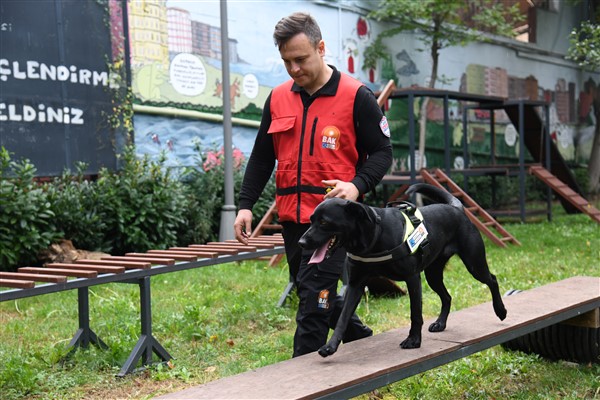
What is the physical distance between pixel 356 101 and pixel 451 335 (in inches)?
51.7

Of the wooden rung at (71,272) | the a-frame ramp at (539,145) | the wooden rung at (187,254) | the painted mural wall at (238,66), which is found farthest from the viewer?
the a-frame ramp at (539,145)

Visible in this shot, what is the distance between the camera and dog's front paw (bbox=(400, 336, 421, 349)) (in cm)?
365

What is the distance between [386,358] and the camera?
11.3 ft

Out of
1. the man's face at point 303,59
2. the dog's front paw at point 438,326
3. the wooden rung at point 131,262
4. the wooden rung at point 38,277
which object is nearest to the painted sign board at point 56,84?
the wooden rung at point 131,262

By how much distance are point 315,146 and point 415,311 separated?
947 millimetres

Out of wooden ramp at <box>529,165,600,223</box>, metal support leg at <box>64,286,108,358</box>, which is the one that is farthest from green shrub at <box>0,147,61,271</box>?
wooden ramp at <box>529,165,600,223</box>

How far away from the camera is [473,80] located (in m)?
19.5

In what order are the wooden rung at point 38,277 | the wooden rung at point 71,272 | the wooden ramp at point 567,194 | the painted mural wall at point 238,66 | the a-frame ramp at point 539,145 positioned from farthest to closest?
the a-frame ramp at point 539,145, the wooden ramp at point 567,194, the painted mural wall at point 238,66, the wooden rung at point 71,272, the wooden rung at point 38,277

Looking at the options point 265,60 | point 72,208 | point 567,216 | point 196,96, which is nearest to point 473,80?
point 567,216

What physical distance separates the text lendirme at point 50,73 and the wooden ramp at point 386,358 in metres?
7.14

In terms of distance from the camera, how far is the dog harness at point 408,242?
3.38 meters

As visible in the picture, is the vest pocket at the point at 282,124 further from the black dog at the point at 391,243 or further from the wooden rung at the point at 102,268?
the wooden rung at the point at 102,268

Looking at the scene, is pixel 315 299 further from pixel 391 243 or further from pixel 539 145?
pixel 539 145

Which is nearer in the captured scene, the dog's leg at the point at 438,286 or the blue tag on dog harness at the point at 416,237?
the blue tag on dog harness at the point at 416,237
